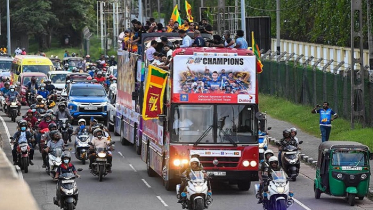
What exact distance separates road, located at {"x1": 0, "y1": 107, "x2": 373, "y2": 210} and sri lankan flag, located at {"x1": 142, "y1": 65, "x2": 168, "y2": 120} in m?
1.71

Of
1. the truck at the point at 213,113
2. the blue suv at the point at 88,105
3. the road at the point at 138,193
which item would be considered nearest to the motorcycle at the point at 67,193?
the road at the point at 138,193

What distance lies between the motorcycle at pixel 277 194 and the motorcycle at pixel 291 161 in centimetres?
613

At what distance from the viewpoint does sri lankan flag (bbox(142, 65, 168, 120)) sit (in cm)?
2075

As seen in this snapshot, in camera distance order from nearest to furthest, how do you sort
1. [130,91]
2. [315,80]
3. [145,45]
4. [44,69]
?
[145,45] < [130,91] < [315,80] < [44,69]

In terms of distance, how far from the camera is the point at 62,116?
30.3 meters

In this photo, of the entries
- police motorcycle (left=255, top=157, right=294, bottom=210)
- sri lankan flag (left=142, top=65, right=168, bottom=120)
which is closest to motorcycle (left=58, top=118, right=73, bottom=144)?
sri lankan flag (left=142, top=65, right=168, bottom=120)

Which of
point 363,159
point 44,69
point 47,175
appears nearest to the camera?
point 363,159

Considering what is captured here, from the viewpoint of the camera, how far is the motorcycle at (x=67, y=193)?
1650 cm

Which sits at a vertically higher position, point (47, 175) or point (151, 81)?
point (151, 81)

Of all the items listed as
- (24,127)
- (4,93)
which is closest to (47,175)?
(24,127)

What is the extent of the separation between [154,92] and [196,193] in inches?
192

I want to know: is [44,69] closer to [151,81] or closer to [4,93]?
[4,93]

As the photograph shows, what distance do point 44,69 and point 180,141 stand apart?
37.1 m

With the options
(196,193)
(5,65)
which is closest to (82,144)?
(196,193)
